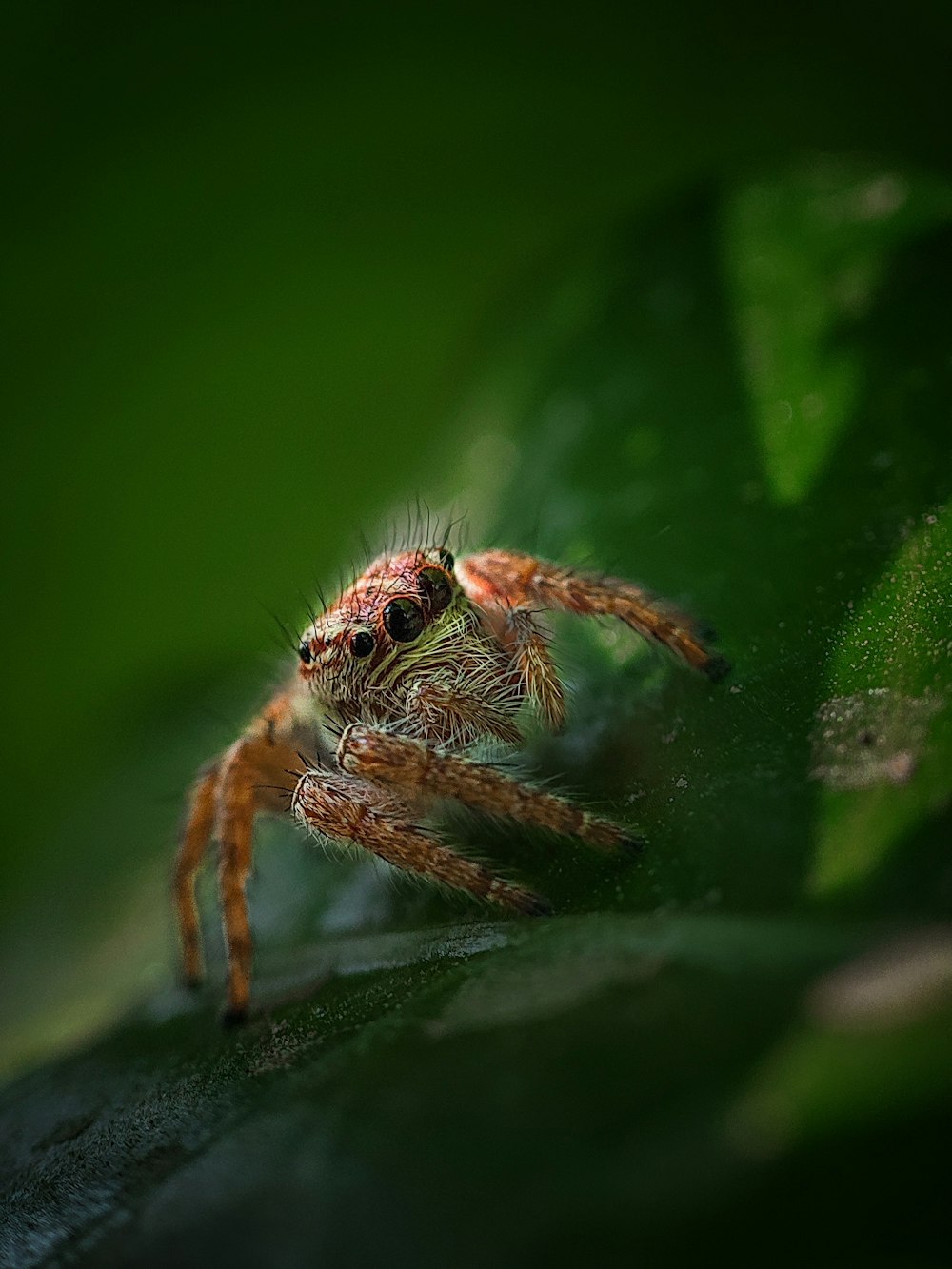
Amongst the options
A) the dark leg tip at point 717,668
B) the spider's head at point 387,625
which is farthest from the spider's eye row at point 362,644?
the dark leg tip at point 717,668

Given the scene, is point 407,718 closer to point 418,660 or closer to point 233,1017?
point 418,660

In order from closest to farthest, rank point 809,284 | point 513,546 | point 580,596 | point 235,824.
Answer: point 580,596 → point 235,824 → point 809,284 → point 513,546

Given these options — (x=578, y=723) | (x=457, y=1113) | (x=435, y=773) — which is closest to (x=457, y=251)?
(x=578, y=723)

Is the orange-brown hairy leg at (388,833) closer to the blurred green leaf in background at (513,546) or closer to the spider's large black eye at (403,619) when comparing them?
the blurred green leaf in background at (513,546)

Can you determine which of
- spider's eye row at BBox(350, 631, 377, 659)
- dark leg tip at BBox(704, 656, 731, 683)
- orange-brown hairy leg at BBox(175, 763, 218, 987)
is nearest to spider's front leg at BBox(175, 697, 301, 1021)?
orange-brown hairy leg at BBox(175, 763, 218, 987)

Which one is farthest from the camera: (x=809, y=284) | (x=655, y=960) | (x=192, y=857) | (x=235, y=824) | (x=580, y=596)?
(x=192, y=857)

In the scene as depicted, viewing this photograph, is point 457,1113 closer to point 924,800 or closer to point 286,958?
point 924,800

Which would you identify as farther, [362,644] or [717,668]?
[362,644]

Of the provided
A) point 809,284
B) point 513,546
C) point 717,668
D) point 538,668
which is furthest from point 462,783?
point 809,284
